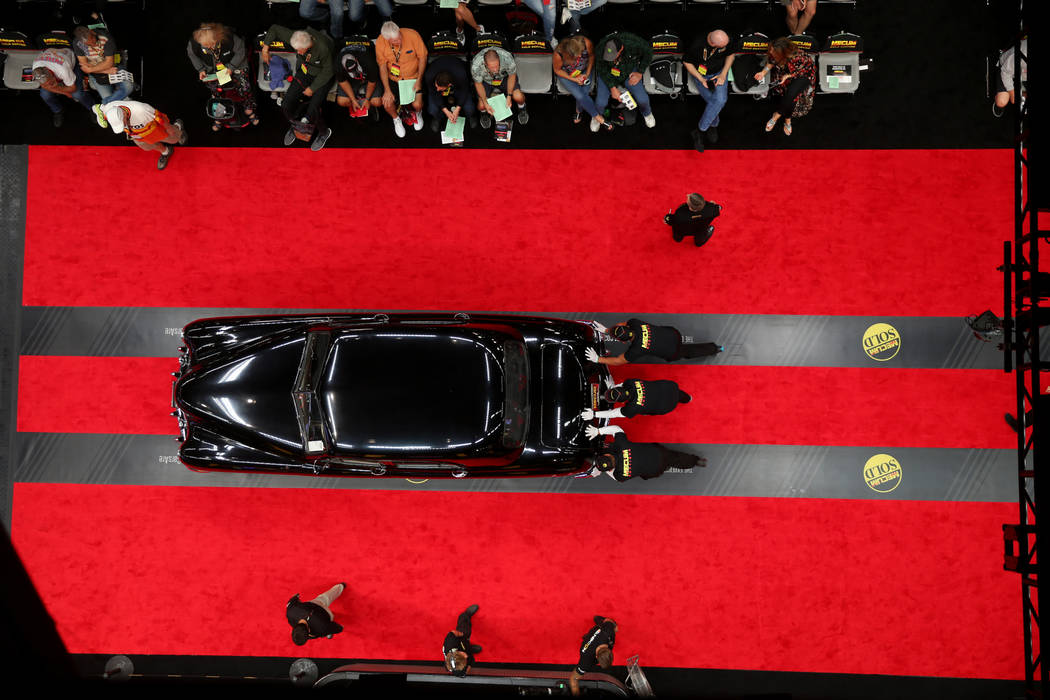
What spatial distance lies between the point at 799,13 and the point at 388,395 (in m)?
5.51

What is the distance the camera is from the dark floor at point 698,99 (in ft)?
20.7

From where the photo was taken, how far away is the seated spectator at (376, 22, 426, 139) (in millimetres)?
5703

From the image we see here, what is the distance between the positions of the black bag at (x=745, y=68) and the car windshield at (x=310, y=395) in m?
4.51

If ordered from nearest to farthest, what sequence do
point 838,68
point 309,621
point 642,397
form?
1. point 642,397
2. point 309,621
3. point 838,68

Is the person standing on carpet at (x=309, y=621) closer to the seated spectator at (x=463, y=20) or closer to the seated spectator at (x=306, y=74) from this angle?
the seated spectator at (x=306, y=74)

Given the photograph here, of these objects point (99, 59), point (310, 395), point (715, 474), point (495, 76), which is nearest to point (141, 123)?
point (99, 59)

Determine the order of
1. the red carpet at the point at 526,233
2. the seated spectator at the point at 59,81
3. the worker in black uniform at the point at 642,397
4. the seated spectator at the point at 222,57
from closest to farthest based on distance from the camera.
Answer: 1. the worker in black uniform at the point at 642,397
2. the seated spectator at the point at 222,57
3. the seated spectator at the point at 59,81
4. the red carpet at the point at 526,233

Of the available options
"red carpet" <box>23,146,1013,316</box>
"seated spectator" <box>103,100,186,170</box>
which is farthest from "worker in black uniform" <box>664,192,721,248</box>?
"seated spectator" <box>103,100,186,170</box>

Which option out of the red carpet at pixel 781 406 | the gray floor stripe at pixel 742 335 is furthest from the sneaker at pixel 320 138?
the red carpet at pixel 781 406

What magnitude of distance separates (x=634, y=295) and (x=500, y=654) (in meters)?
3.75

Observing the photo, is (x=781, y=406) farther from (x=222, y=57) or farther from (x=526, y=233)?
(x=222, y=57)

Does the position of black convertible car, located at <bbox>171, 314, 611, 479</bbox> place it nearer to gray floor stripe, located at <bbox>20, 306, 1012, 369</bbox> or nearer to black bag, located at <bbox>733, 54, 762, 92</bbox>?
gray floor stripe, located at <bbox>20, 306, 1012, 369</bbox>

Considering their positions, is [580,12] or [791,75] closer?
[791,75]

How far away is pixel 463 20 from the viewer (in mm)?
6199
